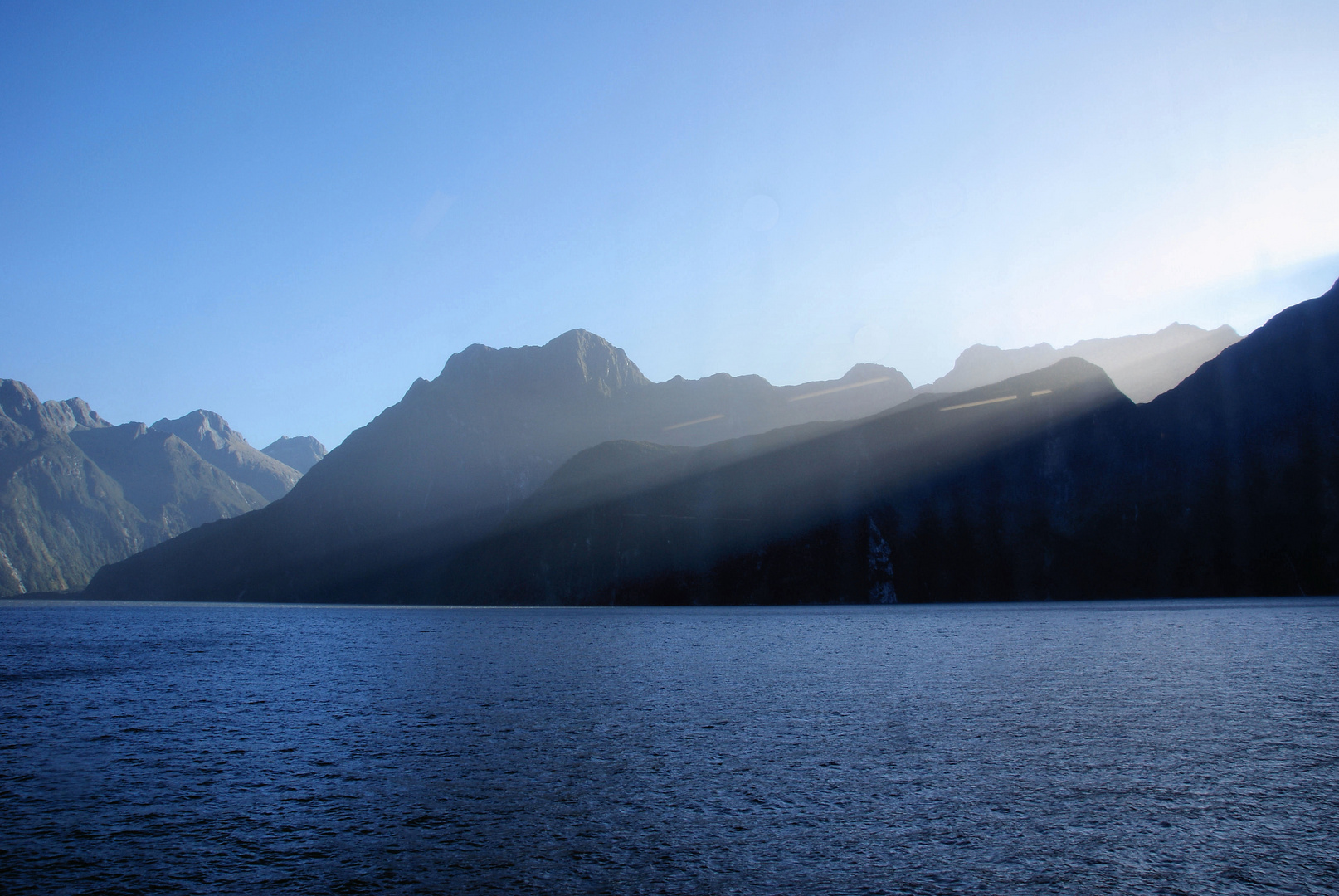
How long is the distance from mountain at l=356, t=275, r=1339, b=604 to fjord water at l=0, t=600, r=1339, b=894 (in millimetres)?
133325

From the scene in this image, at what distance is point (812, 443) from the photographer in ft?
653

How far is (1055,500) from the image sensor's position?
17138 centimetres

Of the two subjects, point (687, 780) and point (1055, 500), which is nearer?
point (687, 780)

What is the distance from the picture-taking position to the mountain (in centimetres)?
15562

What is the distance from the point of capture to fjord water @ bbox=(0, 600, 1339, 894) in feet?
43.1

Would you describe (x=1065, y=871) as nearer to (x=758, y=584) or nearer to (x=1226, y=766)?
(x=1226, y=766)

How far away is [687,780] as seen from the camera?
768 inches

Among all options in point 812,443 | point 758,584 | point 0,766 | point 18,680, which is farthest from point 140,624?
point 812,443

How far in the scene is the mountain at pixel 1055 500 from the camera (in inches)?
6127

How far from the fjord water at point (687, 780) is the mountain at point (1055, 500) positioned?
133325mm

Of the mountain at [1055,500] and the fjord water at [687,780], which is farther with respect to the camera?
the mountain at [1055,500]

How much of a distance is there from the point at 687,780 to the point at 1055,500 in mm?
175232

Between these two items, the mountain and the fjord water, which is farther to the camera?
the mountain

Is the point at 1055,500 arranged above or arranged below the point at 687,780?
above
